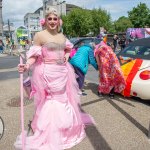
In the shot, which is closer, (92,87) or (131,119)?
(131,119)

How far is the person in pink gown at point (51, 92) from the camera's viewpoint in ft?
11.6

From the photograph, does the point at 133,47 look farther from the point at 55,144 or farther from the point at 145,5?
the point at 145,5

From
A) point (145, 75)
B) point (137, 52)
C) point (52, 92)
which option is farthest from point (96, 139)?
point (137, 52)

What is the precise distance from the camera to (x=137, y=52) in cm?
658

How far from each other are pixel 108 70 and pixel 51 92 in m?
2.76

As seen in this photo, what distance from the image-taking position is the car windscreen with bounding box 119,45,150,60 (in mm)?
6250

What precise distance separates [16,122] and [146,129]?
2.32m

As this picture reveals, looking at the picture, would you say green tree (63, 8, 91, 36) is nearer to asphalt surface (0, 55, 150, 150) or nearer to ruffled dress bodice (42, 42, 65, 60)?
asphalt surface (0, 55, 150, 150)

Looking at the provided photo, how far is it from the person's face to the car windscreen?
125 inches

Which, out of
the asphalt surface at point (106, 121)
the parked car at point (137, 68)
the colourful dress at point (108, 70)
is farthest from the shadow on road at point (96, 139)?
the colourful dress at point (108, 70)

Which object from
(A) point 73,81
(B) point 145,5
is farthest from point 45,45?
(B) point 145,5

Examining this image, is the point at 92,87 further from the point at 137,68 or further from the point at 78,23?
the point at 78,23

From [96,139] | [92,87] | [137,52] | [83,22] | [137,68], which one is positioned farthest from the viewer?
[83,22]

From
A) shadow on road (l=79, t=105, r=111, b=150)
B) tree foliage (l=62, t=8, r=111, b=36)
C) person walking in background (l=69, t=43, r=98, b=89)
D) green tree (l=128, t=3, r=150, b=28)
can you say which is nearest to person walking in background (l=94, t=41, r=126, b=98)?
person walking in background (l=69, t=43, r=98, b=89)
